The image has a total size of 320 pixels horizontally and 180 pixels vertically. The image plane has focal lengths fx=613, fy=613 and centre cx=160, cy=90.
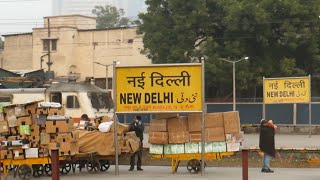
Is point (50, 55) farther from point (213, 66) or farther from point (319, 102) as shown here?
point (319, 102)

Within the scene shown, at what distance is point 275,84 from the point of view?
35531mm

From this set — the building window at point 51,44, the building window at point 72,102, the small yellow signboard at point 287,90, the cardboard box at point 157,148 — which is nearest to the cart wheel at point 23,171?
the cardboard box at point 157,148

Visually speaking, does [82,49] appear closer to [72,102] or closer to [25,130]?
[72,102]

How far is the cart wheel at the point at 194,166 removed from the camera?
1836 centimetres

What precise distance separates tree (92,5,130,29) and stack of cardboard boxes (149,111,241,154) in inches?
4088

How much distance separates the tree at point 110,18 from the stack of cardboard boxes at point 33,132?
10391 centimetres

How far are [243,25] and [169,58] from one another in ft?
21.1

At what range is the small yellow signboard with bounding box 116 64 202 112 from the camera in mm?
17766

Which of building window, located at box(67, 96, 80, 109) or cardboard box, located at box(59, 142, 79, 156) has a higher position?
building window, located at box(67, 96, 80, 109)

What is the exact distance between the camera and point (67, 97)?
2744 centimetres

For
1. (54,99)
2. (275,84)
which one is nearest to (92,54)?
(275,84)

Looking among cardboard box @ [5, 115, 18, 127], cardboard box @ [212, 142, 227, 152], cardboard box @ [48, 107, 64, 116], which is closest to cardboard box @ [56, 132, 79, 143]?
cardboard box @ [48, 107, 64, 116]

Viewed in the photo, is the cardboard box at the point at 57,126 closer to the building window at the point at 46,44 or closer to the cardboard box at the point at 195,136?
the cardboard box at the point at 195,136

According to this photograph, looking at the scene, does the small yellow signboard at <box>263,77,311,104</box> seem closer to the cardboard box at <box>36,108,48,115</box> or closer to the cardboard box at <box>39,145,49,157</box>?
the cardboard box at <box>36,108,48,115</box>
